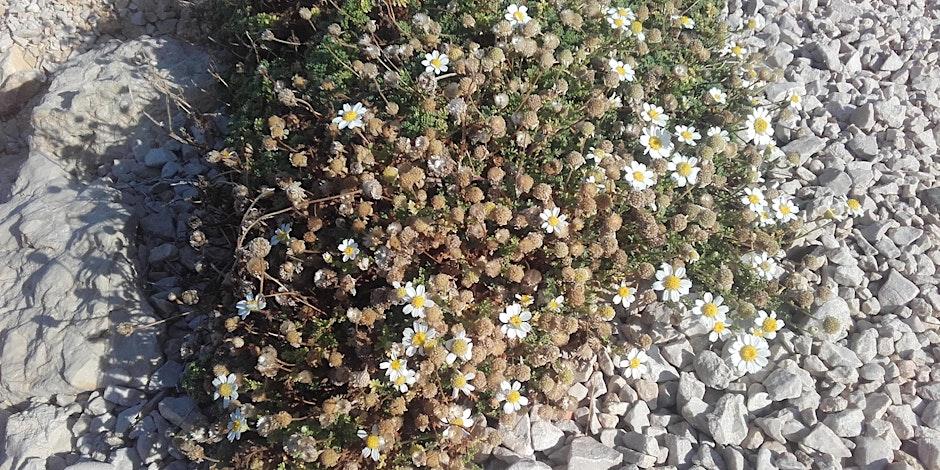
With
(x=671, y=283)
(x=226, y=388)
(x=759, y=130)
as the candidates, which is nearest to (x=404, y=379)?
(x=226, y=388)

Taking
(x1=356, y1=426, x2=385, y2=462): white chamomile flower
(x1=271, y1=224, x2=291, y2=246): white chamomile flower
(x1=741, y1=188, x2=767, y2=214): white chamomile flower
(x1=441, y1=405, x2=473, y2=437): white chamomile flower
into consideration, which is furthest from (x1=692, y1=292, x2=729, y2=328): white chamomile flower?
(x1=271, y1=224, x2=291, y2=246): white chamomile flower

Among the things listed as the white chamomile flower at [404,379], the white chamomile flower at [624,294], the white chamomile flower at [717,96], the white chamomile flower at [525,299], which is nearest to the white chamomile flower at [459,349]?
the white chamomile flower at [404,379]

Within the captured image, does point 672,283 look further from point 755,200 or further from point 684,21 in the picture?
point 684,21

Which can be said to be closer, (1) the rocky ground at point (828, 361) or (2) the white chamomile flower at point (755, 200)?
(1) the rocky ground at point (828, 361)

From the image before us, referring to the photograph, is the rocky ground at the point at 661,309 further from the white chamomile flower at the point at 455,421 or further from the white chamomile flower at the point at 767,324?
the white chamomile flower at the point at 455,421

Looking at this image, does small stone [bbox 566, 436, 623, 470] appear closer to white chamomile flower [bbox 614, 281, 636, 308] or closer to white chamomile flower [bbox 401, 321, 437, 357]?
white chamomile flower [bbox 614, 281, 636, 308]

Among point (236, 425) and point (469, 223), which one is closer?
point (236, 425)
